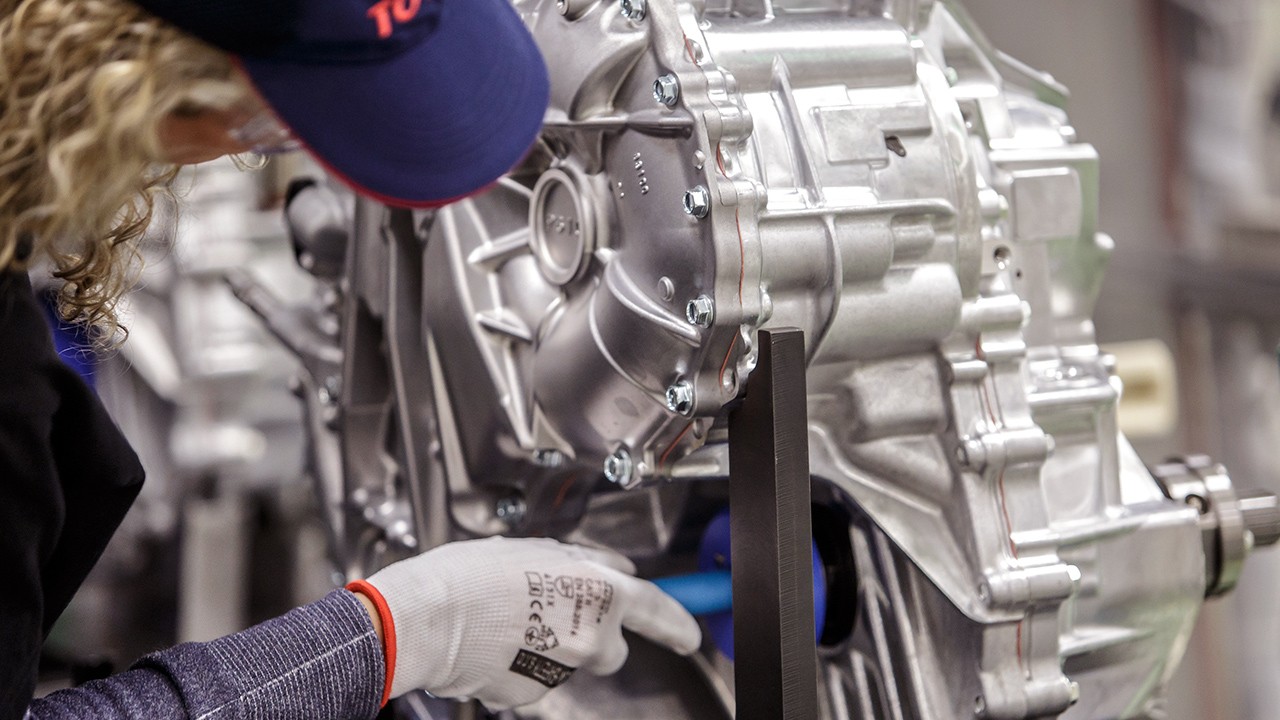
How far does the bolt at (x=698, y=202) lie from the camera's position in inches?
40.7

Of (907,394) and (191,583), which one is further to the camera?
(191,583)

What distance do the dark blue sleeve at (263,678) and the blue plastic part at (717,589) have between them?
311 mm

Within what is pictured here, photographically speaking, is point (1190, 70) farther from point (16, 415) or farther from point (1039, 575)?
point (16, 415)

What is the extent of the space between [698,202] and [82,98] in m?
0.46

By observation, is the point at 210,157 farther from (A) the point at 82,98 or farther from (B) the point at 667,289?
(B) the point at 667,289

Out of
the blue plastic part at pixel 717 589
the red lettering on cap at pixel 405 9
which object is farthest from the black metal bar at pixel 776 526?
the red lettering on cap at pixel 405 9

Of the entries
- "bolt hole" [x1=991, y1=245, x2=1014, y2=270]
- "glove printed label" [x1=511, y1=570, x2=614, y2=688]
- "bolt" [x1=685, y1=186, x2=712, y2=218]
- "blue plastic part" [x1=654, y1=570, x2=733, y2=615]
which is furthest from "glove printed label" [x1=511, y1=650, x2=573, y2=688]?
"bolt hole" [x1=991, y1=245, x2=1014, y2=270]

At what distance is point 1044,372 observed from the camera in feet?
4.39

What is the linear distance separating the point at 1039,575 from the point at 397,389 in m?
0.72

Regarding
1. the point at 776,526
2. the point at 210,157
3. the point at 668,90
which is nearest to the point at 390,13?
the point at 210,157

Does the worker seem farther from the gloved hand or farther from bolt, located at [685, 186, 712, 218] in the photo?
bolt, located at [685, 186, 712, 218]

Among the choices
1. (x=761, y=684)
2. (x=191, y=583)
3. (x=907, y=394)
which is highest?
(x=907, y=394)

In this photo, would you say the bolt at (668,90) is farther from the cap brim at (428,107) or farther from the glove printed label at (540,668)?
the glove printed label at (540,668)

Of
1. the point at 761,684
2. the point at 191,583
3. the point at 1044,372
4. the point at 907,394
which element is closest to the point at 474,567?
the point at 761,684
